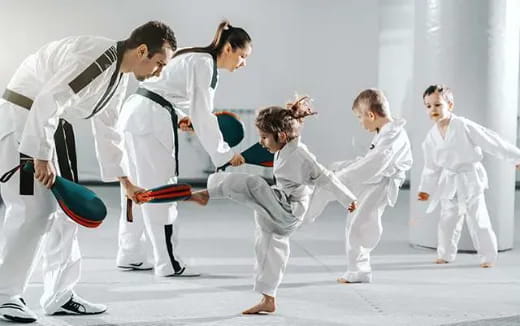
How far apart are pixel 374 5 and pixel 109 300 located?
5.79 meters

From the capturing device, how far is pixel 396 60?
8.38m

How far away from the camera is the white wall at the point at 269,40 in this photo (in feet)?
26.8

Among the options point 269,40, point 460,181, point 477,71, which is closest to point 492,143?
point 460,181

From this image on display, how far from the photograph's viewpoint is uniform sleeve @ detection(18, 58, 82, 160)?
103 inches

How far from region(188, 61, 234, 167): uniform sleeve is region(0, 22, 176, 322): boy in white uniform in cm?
66

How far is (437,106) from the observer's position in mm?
4258

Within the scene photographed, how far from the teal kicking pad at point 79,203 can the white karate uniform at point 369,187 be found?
140 centimetres

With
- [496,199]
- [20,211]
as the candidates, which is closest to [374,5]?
[496,199]

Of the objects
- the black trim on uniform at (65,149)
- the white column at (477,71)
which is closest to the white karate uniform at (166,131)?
the black trim on uniform at (65,149)

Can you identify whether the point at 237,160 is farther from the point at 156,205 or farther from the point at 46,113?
the point at 46,113

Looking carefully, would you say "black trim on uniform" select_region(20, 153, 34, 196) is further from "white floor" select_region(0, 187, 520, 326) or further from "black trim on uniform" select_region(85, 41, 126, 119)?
"white floor" select_region(0, 187, 520, 326)

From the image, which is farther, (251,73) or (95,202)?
(251,73)

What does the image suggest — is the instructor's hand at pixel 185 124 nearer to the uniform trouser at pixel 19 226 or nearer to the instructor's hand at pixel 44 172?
the uniform trouser at pixel 19 226

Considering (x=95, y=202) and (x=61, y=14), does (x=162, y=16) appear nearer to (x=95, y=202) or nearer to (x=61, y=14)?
(x=61, y=14)
